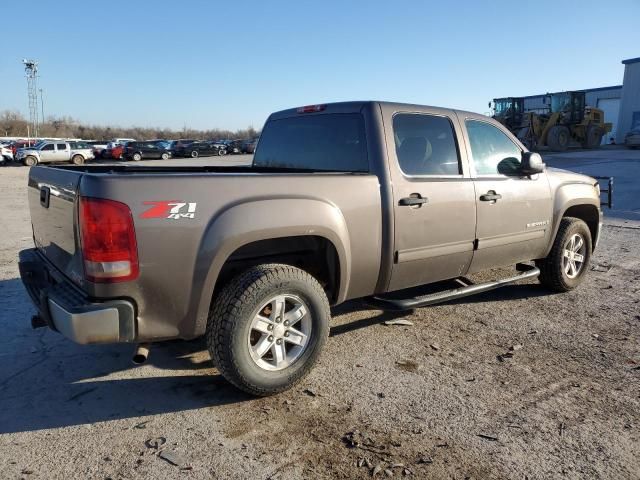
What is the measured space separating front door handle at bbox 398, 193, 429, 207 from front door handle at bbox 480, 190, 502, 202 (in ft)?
2.42

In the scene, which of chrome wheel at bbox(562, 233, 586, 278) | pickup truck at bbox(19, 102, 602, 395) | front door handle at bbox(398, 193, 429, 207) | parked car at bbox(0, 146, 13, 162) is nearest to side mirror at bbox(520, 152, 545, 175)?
pickup truck at bbox(19, 102, 602, 395)

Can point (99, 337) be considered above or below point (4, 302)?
above

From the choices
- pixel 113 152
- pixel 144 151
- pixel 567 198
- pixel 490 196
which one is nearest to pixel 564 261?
pixel 567 198

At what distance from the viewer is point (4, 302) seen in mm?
5059

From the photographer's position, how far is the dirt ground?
2607mm

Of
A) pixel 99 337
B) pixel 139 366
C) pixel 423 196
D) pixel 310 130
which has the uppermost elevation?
pixel 310 130

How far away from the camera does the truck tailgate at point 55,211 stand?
9.50ft

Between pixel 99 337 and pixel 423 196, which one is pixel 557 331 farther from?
pixel 99 337

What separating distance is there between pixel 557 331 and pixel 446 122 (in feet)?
6.83

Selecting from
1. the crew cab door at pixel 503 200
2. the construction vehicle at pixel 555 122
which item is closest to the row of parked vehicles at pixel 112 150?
the construction vehicle at pixel 555 122

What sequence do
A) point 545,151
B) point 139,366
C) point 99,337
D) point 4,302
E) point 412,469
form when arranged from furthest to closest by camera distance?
point 545,151 < point 4,302 < point 139,366 < point 99,337 < point 412,469

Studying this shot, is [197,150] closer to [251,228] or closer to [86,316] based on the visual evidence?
[251,228]

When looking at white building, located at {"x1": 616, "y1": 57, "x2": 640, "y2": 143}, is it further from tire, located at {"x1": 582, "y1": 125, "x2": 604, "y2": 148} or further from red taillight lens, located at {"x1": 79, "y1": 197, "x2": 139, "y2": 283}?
red taillight lens, located at {"x1": 79, "y1": 197, "x2": 139, "y2": 283}

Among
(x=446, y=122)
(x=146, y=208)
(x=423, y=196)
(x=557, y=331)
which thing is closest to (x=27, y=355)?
(x=146, y=208)
